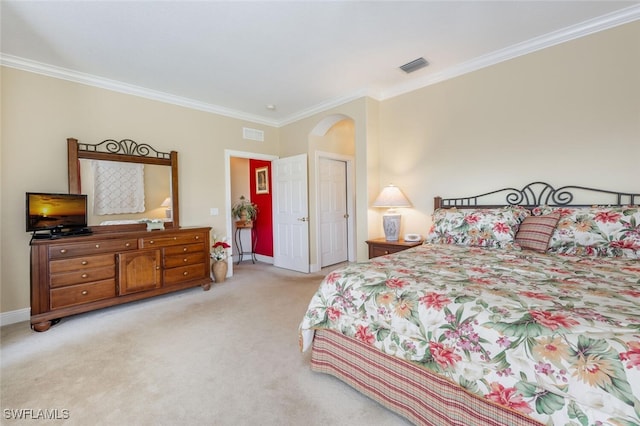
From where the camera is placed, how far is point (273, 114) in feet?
15.8

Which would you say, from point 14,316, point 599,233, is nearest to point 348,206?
point 599,233

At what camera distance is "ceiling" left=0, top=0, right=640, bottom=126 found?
227 centimetres

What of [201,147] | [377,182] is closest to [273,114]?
[201,147]

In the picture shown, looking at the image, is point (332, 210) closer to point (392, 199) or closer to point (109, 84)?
point (392, 199)

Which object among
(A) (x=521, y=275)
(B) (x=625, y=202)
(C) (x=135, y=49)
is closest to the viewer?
(A) (x=521, y=275)

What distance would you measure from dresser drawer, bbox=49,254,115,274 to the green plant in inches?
106

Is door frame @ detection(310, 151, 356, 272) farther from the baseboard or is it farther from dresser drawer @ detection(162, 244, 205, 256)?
the baseboard

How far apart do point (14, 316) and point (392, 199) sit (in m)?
4.34

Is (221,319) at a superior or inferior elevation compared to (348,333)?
inferior

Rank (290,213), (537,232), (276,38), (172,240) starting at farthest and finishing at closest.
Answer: (290,213) → (172,240) → (276,38) → (537,232)

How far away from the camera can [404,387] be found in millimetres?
1478

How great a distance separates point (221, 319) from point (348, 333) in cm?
170

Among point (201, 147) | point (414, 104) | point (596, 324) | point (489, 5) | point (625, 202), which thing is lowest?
point (596, 324)

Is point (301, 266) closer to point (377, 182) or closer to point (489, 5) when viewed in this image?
point (377, 182)
